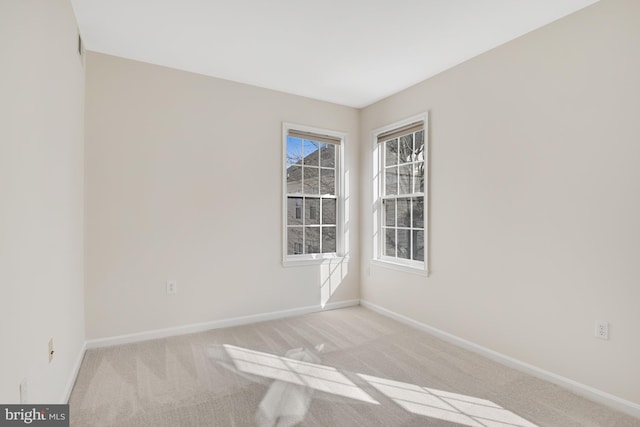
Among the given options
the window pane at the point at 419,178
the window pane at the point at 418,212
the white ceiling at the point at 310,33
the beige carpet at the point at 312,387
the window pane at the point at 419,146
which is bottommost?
the beige carpet at the point at 312,387

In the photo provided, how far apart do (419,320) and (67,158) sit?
3489mm

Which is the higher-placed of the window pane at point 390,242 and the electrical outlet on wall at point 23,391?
the window pane at point 390,242

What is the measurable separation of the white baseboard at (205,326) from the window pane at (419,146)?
2094mm

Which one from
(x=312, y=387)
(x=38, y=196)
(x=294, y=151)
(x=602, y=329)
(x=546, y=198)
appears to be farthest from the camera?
(x=294, y=151)

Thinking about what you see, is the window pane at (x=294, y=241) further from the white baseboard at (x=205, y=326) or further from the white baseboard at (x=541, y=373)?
the white baseboard at (x=541, y=373)

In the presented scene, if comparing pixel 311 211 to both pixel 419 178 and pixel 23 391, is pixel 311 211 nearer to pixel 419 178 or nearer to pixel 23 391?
pixel 419 178

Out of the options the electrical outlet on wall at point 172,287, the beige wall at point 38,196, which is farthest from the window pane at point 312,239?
the beige wall at point 38,196

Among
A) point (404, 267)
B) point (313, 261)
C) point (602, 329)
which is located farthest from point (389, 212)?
point (602, 329)

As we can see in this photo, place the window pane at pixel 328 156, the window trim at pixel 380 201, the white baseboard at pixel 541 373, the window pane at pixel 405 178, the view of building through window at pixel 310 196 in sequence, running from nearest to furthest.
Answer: the white baseboard at pixel 541 373 < the window trim at pixel 380 201 < the window pane at pixel 405 178 < the view of building through window at pixel 310 196 < the window pane at pixel 328 156

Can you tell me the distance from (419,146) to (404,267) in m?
1.39

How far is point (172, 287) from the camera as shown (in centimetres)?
326

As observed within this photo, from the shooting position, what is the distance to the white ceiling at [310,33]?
2297 millimetres

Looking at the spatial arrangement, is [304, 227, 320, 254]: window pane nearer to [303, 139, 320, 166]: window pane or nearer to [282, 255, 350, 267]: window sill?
[282, 255, 350, 267]: window sill

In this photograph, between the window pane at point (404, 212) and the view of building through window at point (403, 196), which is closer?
the view of building through window at point (403, 196)
